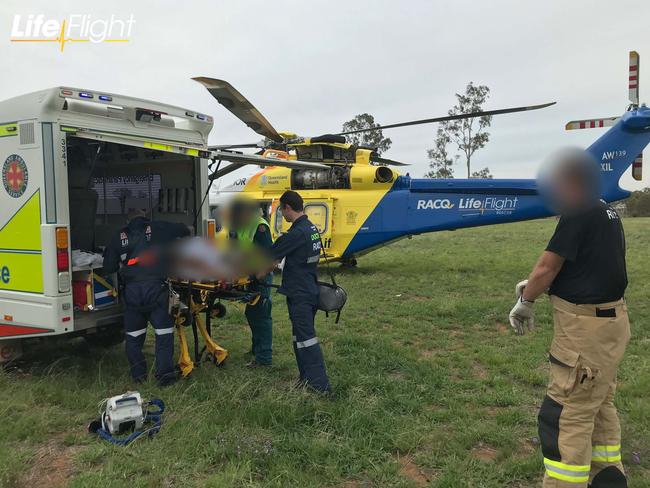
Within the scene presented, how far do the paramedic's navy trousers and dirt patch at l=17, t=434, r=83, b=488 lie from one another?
112cm

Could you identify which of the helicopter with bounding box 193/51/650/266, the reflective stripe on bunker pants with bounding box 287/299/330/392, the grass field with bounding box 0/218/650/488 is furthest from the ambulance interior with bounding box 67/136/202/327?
the helicopter with bounding box 193/51/650/266

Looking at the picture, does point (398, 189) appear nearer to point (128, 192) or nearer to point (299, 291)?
point (128, 192)

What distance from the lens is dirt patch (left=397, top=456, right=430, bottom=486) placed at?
327 centimetres

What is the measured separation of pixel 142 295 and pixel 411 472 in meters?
2.86

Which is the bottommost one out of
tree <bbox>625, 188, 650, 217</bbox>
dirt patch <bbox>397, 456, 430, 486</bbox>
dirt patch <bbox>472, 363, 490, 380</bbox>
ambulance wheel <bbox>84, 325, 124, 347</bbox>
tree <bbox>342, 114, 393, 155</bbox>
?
dirt patch <bbox>397, 456, 430, 486</bbox>

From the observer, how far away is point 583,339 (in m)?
2.77

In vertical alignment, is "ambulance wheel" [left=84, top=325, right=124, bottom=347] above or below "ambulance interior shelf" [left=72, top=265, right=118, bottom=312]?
below

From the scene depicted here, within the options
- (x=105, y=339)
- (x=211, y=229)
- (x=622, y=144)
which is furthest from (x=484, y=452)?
(x=622, y=144)

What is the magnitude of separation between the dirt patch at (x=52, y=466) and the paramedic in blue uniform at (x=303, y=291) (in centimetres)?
189

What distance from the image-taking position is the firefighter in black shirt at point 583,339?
8.99 ft

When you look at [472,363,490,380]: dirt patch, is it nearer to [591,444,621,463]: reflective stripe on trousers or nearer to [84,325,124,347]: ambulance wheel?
[591,444,621,463]: reflective stripe on trousers

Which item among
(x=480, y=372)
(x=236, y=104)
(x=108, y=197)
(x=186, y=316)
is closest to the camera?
(x=186, y=316)

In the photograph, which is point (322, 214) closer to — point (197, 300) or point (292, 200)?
Answer: point (197, 300)

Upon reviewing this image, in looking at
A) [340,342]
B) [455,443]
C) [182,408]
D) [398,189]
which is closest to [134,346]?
[182,408]
